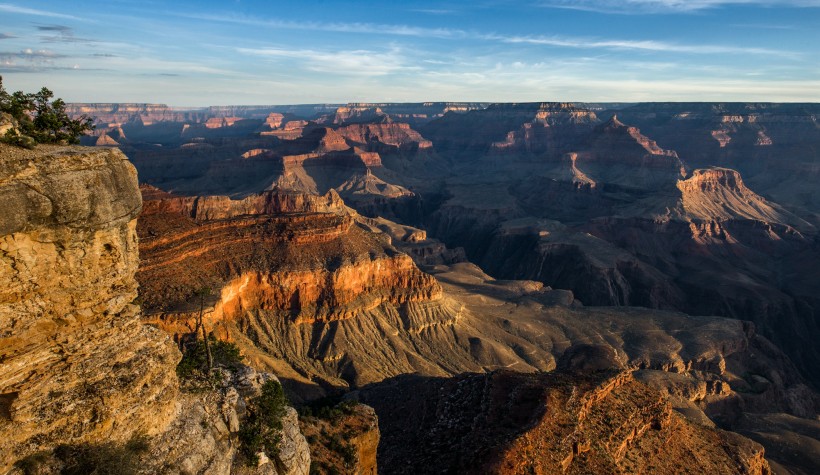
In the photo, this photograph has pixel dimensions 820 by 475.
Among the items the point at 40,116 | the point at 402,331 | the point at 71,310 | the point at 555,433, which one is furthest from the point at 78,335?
the point at 402,331

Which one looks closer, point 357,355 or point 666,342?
point 357,355

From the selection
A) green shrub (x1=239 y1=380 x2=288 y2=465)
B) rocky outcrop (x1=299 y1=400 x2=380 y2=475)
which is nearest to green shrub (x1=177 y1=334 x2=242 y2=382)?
green shrub (x1=239 y1=380 x2=288 y2=465)

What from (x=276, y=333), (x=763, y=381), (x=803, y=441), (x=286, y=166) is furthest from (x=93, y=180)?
(x=286, y=166)

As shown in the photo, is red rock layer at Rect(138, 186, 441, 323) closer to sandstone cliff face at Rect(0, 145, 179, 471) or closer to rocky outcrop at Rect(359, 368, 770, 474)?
rocky outcrop at Rect(359, 368, 770, 474)

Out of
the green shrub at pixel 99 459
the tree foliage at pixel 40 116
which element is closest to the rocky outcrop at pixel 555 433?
the green shrub at pixel 99 459

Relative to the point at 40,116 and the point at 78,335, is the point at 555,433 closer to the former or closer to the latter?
the point at 78,335

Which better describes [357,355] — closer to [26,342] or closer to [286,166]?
[26,342]
